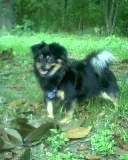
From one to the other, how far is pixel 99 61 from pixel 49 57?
2.08 ft

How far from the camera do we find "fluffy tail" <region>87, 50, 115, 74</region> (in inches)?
210

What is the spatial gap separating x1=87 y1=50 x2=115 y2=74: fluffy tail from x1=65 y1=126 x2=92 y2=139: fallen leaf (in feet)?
3.23

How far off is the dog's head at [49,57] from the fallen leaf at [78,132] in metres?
0.83

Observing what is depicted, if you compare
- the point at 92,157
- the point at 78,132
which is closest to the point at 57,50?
the point at 78,132

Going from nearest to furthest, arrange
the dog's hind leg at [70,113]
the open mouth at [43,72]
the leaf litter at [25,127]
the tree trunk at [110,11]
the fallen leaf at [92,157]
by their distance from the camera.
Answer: the leaf litter at [25,127] < the fallen leaf at [92,157] < the dog's hind leg at [70,113] < the open mouth at [43,72] < the tree trunk at [110,11]

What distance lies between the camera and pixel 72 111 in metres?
5.09

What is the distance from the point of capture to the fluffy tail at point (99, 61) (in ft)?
17.5

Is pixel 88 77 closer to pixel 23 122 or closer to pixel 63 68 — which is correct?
pixel 63 68

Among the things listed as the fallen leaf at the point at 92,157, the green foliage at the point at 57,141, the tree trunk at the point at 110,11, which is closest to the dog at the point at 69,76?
the green foliage at the point at 57,141

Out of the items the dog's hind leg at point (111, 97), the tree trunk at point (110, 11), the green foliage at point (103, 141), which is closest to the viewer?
the green foliage at point (103, 141)

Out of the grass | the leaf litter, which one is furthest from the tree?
the grass

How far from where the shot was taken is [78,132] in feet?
14.4

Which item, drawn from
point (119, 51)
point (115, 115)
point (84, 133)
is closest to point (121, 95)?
point (115, 115)

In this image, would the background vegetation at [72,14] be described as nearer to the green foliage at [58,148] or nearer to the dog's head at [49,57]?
the dog's head at [49,57]
